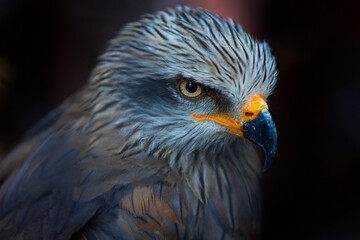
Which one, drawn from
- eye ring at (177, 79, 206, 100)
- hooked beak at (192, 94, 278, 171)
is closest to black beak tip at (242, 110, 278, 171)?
hooked beak at (192, 94, 278, 171)

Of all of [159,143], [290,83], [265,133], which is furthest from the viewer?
[290,83]

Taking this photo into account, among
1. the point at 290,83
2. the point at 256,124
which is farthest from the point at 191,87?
the point at 290,83

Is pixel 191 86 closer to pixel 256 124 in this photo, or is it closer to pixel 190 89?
pixel 190 89

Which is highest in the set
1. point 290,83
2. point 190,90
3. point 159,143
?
point 190,90

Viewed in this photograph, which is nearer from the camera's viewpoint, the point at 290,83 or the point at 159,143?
the point at 159,143

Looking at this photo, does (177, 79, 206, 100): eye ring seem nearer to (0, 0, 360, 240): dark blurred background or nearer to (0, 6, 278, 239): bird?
(0, 6, 278, 239): bird

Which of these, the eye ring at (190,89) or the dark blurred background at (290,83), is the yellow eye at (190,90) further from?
the dark blurred background at (290,83)

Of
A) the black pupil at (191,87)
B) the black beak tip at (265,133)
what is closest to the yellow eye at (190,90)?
the black pupil at (191,87)

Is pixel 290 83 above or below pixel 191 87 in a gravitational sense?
below
